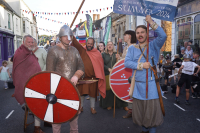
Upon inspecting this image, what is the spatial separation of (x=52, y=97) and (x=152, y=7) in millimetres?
1867

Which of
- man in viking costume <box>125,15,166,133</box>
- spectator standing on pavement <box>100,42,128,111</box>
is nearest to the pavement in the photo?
spectator standing on pavement <box>100,42,128,111</box>

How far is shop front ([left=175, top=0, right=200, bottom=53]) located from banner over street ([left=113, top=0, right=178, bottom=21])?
9.47 m

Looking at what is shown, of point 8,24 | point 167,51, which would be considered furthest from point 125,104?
point 8,24

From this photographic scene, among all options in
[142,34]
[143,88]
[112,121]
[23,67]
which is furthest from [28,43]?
[112,121]

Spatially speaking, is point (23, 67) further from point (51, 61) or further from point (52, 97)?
point (52, 97)

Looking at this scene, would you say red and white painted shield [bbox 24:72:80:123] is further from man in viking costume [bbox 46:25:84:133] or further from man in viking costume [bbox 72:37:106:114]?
man in viking costume [bbox 72:37:106:114]

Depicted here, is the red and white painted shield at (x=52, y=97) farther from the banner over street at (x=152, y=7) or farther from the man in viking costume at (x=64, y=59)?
the banner over street at (x=152, y=7)

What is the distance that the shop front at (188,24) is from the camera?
12.1 meters

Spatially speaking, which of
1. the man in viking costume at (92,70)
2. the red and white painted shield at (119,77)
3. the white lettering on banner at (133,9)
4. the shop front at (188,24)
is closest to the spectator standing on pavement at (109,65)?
the man in viking costume at (92,70)

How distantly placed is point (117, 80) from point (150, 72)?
49.6 inches

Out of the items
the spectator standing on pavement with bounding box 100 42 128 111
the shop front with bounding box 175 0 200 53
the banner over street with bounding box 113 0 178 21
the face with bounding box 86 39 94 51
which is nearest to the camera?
the banner over street with bounding box 113 0 178 21

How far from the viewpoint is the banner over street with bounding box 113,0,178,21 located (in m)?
2.75

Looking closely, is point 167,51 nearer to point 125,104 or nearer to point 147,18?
point 125,104

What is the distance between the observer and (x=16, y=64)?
3.26m
